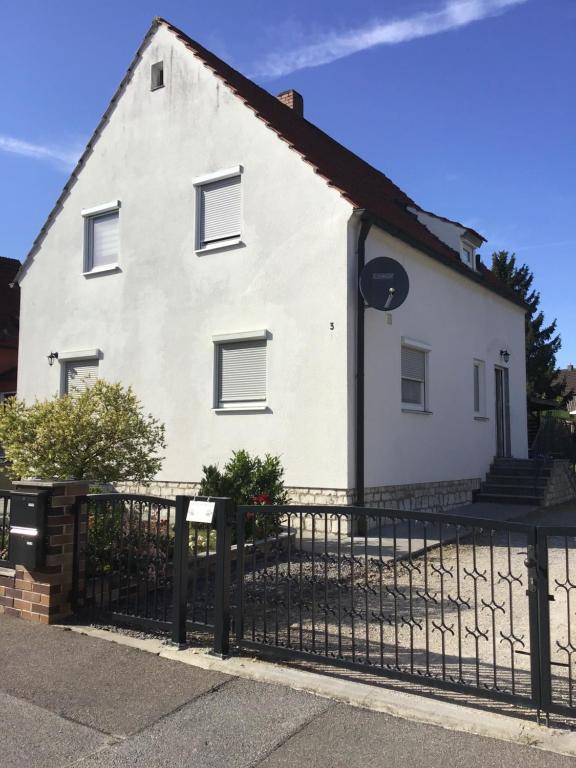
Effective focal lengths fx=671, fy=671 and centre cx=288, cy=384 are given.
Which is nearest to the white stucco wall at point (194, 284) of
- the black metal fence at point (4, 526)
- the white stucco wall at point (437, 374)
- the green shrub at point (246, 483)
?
the white stucco wall at point (437, 374)

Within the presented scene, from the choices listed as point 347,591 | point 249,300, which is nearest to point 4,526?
point 347,591

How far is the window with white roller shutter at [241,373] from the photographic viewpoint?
11.7 metres

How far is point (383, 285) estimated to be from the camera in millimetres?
10766

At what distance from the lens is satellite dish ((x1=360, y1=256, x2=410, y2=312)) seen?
35.0ft

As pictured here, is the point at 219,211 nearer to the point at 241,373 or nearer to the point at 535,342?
the point at 241,373

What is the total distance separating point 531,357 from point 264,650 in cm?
3038

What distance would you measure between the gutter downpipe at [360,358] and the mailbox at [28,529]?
18.5 feet

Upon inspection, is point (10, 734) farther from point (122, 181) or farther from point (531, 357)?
point (531, 357)

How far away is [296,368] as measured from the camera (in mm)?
11133

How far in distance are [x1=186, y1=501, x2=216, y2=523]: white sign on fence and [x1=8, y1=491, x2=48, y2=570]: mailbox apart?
1454 millimetres

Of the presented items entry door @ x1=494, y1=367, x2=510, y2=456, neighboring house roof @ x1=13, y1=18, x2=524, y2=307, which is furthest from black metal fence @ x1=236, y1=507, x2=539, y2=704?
entry door @ x1=494, y1=367, x2=510, y2=456

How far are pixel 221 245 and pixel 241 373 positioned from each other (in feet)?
7.94

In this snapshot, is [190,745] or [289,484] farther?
[289,484]

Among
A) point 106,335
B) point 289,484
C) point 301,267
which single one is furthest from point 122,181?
point 289,484
